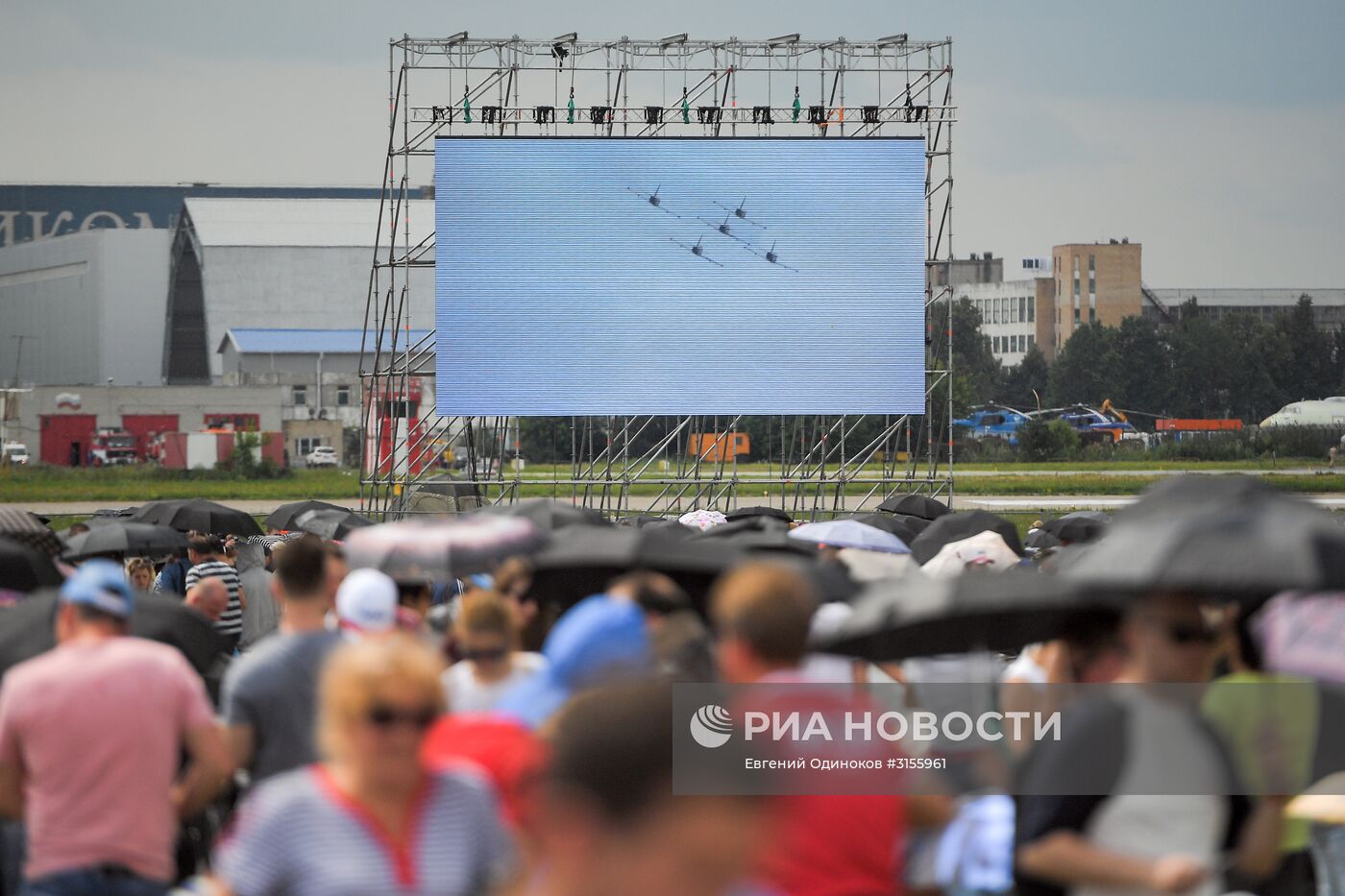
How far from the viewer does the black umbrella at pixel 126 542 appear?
11.5m

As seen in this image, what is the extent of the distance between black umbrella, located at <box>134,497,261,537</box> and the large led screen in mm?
11097

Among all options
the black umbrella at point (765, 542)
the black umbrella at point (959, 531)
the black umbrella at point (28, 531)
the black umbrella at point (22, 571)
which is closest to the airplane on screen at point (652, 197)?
the black umbrella at point (959, 531)

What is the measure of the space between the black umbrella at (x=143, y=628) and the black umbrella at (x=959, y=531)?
7011 millimetres

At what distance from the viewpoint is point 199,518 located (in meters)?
16.3

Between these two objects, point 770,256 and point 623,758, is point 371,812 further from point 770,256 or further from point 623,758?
point 770,256

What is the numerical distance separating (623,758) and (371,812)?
152cm

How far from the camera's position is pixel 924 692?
239 inches

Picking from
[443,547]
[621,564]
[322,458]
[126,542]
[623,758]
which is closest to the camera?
[623,758]

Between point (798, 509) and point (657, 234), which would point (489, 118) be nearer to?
point (657, 234)

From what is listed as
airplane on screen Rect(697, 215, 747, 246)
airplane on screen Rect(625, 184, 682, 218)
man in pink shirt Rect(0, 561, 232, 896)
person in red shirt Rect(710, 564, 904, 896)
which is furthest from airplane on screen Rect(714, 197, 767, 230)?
person in red shirt Rect(710, 564, 904, 896)

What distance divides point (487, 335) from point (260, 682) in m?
23.4

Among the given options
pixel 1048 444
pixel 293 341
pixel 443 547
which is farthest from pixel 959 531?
pixel 293 341

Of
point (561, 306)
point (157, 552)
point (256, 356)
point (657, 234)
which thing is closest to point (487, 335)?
point (561, 306)

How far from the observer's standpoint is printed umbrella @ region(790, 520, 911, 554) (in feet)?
32.0
